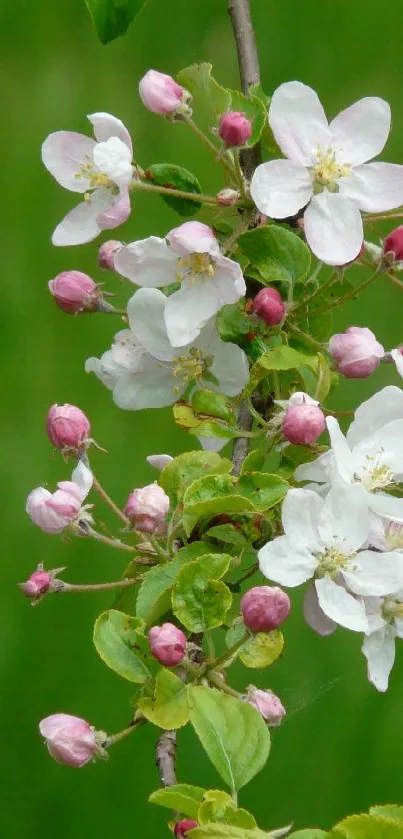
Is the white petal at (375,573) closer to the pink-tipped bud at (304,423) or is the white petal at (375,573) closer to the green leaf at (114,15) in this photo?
the pink-tipped bud at (304,423)

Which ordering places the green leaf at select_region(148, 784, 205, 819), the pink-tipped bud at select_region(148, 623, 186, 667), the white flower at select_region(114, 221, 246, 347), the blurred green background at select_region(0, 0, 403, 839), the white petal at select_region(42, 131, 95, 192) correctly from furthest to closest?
the blurred green background at select_region(0, 0, 403, 839), the white petal at select_region(42, 131, 95, 192), the white flower at select_region(114, 221, 246, 347), the pink-tipped bud at select_region(148, 623, 186, 667), the green leaf at select_region(148, 784, 205, 819)

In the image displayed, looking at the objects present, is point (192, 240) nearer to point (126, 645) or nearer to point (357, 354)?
point (357, 354)

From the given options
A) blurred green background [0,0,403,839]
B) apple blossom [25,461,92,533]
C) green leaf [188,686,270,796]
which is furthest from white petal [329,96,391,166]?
blurred green background [0,0,403,839]

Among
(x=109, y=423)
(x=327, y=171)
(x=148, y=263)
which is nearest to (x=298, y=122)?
(x=327, y=171)

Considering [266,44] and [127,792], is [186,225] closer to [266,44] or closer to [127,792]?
[127,792]

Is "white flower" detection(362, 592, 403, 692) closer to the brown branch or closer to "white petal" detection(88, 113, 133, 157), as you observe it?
the brown branch

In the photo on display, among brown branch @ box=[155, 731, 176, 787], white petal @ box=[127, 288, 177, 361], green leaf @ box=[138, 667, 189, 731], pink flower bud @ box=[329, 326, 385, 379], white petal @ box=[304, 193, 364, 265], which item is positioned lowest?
brown branch @ box=[155, 731, 176, 787]
